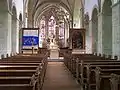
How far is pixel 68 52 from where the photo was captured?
949 inches

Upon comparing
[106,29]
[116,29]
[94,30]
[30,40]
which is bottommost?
[30,40]

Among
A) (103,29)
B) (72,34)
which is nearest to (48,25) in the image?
(72,34)

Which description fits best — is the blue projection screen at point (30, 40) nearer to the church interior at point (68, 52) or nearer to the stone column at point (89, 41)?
the church interior at point (68, 52)

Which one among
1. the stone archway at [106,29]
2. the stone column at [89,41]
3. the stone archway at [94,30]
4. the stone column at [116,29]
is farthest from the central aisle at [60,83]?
the stone column at [89,41]

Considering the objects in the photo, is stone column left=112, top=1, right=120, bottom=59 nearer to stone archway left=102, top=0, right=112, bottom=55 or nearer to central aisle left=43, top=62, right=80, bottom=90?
central aisle left=43, top=62, right=80, bottom=90

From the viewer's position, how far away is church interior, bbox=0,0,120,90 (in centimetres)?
582

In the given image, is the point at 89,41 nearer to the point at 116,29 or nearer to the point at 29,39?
the point at 29,39

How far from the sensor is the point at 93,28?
66.7 ft

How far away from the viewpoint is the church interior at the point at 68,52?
5820 millimetres

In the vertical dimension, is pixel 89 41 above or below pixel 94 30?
below

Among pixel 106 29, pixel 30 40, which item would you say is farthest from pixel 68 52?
pixel 106 29

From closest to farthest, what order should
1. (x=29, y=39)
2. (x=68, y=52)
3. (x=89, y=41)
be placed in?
1. (x=29, y=39)
2. (x=89, y=41)
3. (x=68, y=52)

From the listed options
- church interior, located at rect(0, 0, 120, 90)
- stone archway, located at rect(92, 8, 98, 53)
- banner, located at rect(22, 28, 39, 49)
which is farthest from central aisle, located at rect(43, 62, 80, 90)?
banner, located at rect(22, 28, 39, 49)

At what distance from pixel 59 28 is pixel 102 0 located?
88.2 feet
